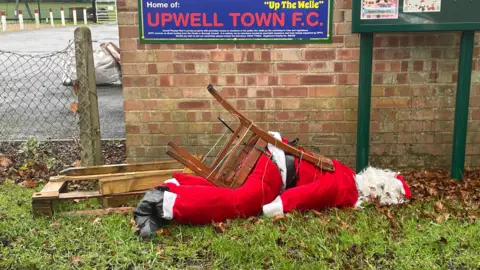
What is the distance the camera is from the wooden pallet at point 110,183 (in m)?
4.34

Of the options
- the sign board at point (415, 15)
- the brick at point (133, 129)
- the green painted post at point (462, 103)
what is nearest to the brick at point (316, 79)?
the sign board at point (415, 15)

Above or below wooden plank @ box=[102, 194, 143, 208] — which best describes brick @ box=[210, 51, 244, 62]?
above

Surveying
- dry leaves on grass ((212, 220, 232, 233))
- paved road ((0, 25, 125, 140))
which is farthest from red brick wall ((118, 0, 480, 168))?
dry leaves on grass ((212, 220, 232, 233))

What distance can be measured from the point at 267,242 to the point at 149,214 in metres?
0.88

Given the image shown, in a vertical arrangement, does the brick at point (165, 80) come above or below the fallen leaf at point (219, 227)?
above

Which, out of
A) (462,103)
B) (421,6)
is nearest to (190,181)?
(421,6)

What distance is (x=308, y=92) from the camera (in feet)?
17.6

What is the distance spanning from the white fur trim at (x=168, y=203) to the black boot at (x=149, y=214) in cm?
3

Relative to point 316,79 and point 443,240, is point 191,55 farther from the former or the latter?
point 443,240

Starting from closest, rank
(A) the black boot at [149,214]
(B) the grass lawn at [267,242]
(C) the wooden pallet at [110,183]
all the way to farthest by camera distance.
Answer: (B) the grass lawn at [267,242] < (A) the black boot at [149,214] < (C) the wooden pallet at [110,183]

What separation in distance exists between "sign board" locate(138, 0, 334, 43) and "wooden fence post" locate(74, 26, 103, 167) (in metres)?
0.55

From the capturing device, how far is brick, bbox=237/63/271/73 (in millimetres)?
5289

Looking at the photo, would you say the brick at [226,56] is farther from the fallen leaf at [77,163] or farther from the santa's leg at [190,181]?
the fallen leaf at [77,163]

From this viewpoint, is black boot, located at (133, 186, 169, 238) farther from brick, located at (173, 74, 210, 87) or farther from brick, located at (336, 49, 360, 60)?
→ brick, located at (336, 49, 360, 60)
